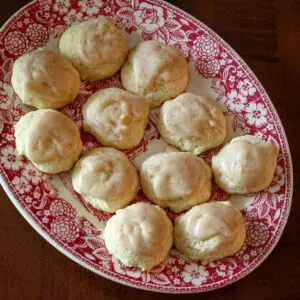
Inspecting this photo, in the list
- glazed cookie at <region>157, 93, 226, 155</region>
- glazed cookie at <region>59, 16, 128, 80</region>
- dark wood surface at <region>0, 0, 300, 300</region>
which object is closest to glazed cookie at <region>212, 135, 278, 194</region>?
glazed cookie at <region>157, 93, 226, 155</region>

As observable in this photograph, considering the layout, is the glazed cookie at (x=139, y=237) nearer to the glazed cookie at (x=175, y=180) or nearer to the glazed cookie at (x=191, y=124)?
the glazed cookie at (x=175, y=180)

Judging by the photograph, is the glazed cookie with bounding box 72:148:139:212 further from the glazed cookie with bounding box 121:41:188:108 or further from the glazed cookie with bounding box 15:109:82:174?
the glazed cookie with bounding box 121:41:188:108

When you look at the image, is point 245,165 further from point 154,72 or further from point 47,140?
point 47,140

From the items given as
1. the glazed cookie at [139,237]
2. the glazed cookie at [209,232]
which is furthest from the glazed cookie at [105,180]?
the glazed cookie at [209,232]

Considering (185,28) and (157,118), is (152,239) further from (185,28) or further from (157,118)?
(185,28)

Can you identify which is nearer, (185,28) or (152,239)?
(152,239)

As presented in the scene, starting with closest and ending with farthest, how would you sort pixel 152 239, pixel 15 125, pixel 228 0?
pixel 152 239, pixel 15 125, pixel 228 0

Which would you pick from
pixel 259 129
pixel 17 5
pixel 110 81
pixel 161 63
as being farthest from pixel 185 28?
pixel 17 5
